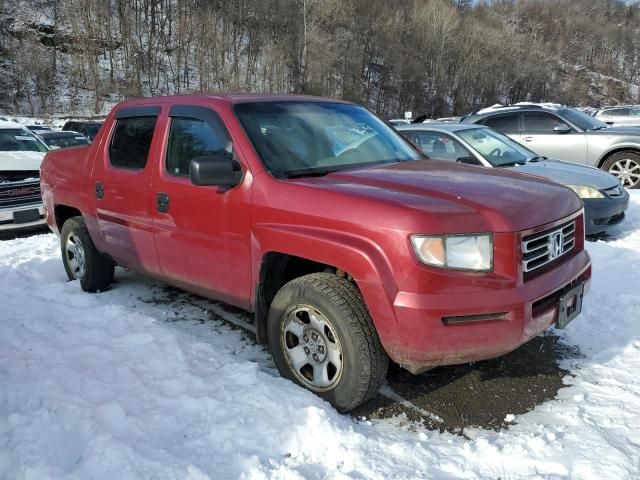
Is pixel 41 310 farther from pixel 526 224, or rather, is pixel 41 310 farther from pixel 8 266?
pixel 526 224

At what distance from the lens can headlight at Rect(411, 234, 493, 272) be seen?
2.66 m

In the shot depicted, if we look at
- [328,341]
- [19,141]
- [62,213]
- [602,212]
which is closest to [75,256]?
[62,213]

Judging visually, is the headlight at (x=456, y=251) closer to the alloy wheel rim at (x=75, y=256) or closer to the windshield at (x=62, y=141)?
the alloy wheel rim at (x=75, y=256)

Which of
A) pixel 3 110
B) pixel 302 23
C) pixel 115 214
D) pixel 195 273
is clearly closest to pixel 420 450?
pixel 195 273

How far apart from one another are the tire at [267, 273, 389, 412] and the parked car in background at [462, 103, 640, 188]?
26.8 ft

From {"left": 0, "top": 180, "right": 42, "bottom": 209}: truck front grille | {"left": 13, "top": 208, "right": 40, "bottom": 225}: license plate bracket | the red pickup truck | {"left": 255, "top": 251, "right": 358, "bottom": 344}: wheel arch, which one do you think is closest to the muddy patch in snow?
the red pickup truck

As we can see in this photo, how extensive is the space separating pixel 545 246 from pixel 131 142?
327 cm

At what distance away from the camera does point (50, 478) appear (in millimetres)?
2459

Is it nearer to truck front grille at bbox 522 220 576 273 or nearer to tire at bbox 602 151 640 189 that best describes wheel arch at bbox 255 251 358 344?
truck front grille at bbox 522 220 576 273

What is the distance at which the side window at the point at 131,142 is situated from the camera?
14.1ft

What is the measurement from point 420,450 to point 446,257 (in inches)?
38.2

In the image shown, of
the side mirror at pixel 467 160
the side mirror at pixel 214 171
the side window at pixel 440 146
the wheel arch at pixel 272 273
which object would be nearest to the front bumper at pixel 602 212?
the side mirror at pixel 467 160

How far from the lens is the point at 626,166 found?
31.3 ft

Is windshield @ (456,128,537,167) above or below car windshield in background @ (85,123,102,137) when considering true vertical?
below
